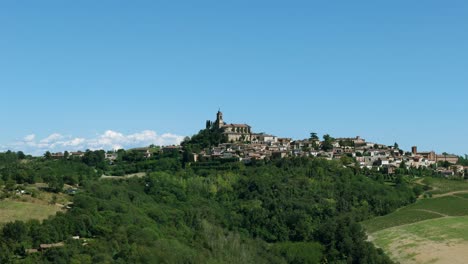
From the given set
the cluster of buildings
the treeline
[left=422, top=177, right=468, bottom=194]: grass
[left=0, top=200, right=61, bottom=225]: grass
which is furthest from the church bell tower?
[left=0, top=200, right=61, bottom=225]: grass

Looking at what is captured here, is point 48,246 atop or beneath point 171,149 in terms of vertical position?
beneath

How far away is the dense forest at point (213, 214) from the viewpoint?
55.4m

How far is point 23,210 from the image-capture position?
66.3m

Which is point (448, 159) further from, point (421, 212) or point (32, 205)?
point (32, 205)

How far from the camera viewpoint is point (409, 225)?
81.2m

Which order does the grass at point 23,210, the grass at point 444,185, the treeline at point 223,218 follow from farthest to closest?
the grass at point 444,185
the grass at point 23,210
the treeline at point 223,218

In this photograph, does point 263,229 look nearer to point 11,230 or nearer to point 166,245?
point 166,245

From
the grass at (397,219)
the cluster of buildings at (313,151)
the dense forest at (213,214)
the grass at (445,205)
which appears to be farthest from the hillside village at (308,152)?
the grass at (397,219)

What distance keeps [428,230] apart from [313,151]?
210ft

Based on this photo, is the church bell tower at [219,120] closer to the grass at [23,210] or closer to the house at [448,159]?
the house at [448,159]

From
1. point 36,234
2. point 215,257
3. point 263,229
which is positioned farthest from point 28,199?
point 263,229

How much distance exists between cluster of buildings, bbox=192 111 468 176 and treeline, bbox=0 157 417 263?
465 inches

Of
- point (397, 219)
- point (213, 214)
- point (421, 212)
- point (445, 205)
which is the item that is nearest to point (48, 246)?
point (213, 214)

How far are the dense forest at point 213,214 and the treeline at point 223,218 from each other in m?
0.13
